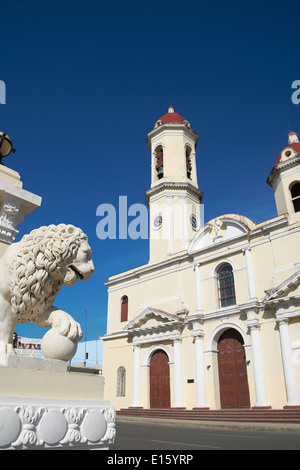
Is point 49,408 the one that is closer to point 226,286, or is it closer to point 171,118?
point 226,286

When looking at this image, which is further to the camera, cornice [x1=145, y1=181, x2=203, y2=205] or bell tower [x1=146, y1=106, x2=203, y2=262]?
cornice [x1=145, y1=181, x2=203, y2=205]

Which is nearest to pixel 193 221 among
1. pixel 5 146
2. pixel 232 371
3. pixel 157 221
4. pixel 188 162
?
pixel 157 221

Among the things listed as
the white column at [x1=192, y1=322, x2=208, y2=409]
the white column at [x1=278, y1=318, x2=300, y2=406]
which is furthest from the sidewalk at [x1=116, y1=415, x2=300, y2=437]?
the white column at [x1=278, y1=318, x2=300, y2=406]

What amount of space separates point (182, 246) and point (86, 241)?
56.2 ft

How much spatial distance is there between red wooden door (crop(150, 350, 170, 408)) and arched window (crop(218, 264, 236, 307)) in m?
4.24

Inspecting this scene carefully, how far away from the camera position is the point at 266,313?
46.0ft

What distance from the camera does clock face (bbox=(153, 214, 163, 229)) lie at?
20709 millimetres

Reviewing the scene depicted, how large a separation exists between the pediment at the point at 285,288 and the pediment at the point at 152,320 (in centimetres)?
478

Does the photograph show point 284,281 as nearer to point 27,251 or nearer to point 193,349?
point 193,349

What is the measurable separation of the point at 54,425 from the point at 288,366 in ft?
40.8

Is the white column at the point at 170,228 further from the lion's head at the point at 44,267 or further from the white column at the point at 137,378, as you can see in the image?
the lion's head at the point at 44,267

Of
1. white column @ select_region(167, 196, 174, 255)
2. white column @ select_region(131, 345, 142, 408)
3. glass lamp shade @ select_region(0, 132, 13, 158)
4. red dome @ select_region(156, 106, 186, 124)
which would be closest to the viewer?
glass lamp shade @ select_region(0, 132, 13, 158)

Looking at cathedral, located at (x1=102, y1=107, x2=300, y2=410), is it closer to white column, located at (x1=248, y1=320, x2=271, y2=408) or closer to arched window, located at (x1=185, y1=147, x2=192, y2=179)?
white column, located at (x1=248, y1=320, x2=271, y2=408)

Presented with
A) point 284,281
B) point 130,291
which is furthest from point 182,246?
point 284,281
